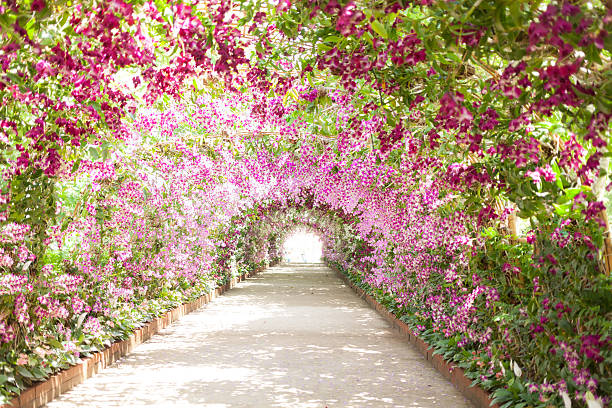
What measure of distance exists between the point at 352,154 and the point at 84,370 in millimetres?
4452

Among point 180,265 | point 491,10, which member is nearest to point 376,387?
point 491,10

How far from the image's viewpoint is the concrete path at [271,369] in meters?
5.99

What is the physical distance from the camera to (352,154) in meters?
8.73

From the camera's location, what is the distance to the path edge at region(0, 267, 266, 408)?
214 inches

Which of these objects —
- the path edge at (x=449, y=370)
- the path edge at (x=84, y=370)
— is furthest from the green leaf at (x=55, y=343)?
the path edge at (x=449, y=370)

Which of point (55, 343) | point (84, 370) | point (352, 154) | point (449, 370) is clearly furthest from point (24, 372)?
point (352, 154)

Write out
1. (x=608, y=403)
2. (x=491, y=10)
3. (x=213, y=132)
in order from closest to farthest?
(x=491, y=10) < (x=608, y=403) < (x=213, y=132)

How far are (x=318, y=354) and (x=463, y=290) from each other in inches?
110

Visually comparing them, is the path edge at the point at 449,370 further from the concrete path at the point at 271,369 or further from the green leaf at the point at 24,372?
the green leaf at the point at 24,372

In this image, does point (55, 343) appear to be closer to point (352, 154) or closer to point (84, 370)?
point (84, 370)

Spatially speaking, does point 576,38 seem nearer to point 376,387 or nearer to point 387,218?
point 376,387

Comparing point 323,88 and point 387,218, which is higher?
point 323,88

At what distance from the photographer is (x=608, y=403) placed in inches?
151

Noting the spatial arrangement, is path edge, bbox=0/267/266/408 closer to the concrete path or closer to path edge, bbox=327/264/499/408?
the concrete path
